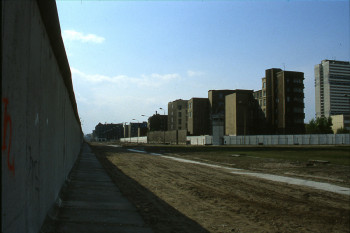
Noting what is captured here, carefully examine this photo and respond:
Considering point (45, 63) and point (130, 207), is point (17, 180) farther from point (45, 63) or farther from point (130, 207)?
point (130, 207)

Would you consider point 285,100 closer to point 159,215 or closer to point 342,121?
point 342,121

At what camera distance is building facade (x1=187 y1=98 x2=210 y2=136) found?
411 ft

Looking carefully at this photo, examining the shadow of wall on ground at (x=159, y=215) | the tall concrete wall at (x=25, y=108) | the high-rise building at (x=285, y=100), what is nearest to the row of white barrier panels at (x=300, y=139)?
the high-rise building at (x=285, y=100)

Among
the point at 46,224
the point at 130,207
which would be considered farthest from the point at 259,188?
the point at 46,224

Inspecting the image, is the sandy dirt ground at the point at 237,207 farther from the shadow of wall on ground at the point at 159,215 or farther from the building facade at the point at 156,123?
the building facade at the point at 156,123

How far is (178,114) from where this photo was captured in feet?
484

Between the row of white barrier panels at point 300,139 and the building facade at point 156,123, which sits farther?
the building facade at point 156,123

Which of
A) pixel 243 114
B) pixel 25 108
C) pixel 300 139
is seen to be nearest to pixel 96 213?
pixel 25 108

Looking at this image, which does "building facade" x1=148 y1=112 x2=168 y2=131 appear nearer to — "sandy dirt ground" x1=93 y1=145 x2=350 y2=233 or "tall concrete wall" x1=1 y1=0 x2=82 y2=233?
"sandy dirt ground" x1=93 y1=145 x2=350 y2=233

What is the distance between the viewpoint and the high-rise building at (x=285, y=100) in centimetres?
9275

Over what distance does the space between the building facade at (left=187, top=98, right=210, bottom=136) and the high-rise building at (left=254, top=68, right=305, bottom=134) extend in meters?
31.8

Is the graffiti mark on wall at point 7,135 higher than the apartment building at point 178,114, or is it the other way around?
the apartment building at point 178,114

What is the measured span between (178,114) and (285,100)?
6236cm

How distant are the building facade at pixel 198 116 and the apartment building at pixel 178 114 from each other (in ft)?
54.5
